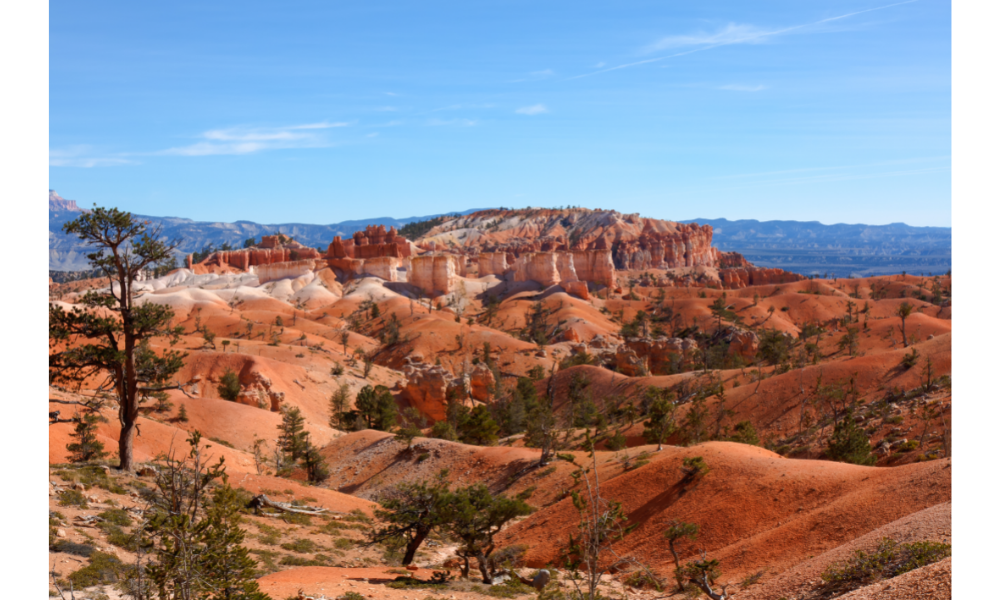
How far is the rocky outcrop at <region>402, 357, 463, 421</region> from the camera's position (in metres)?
57.6

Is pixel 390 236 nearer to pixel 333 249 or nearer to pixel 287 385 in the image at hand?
pixel 333 249

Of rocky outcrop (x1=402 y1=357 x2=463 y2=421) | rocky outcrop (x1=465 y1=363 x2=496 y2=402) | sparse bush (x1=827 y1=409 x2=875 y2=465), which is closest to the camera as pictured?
sparse bush (x1=827 y1=409 x2=875 y2=465)

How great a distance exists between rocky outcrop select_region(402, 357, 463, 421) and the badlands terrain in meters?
0.20

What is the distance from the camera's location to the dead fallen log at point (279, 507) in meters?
25.5

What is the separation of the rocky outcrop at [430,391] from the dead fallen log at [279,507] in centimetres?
2924

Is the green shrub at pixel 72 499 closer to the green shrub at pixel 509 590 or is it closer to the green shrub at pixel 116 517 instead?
the green shrub at pixel 116 517

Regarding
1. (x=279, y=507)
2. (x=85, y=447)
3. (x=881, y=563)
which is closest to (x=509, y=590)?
(x=881, y=563)

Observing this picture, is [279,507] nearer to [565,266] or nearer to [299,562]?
[299,562]

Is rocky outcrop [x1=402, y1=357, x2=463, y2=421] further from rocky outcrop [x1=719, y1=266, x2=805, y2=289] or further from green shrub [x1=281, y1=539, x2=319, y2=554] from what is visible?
rocky outcrop [x1=719, y1=266, x2=805, y2=289]

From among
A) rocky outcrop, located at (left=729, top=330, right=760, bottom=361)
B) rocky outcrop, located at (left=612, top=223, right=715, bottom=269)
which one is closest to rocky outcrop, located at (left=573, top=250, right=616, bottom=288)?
rocky outcrop, located at (left=612, top=223, right=715, bottom=269)

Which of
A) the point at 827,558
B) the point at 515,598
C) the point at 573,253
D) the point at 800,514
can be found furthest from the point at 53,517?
the point at 573,253

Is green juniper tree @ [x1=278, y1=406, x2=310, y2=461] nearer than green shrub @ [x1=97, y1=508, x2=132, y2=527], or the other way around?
green shrub @ [x1=97, y1=508, x2=132, y2=527]

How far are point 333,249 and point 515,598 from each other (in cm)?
13239
